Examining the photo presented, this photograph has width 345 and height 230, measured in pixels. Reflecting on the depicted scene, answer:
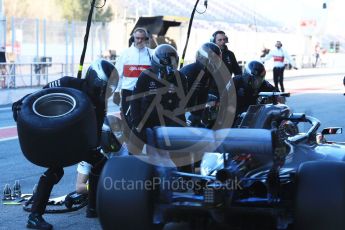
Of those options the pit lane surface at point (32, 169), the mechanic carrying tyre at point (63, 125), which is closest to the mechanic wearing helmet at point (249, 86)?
Result: the pit lane surface at point (32, 169)

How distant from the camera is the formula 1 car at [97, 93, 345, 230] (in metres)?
4.12

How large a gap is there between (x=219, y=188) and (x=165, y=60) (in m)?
2.07

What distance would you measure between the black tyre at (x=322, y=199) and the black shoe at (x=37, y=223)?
7.37 feet

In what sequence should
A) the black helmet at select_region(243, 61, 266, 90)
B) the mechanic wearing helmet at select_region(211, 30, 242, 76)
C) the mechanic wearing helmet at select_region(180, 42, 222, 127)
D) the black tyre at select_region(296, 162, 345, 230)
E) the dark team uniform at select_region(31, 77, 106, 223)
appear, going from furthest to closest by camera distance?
the mechanic wearing helmet at select_region(211, 30, 242, 76)
the black helmet at select_region(243, 61, 266, 90)
the mechanic wearing helmet at select_region(180, 42, 222, 127)
the dark team uniform at select_region(31, 77, 106, 223)
the black tyre at select_region(296, 162, 345, 230)

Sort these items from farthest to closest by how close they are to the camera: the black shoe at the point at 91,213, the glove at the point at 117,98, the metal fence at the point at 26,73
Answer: the metal fence at the point at 26,73 → the glove at the point at 117,98 → the black shoe at the point at 91,213

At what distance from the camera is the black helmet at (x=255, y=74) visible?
679 cm

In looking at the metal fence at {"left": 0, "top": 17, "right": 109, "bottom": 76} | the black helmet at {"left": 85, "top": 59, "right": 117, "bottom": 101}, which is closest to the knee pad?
the black helmet at {"left": 85, "top": 59, "right": 117, "bottom": 101}

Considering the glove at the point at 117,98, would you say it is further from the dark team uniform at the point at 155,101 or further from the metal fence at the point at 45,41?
the metal fence at the point at 45,41

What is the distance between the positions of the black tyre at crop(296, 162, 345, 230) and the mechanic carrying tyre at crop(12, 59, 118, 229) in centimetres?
186

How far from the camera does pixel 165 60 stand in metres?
5.91

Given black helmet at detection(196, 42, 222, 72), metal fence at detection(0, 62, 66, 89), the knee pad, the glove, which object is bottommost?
metal fence at detection(0, 62, 66, 89)

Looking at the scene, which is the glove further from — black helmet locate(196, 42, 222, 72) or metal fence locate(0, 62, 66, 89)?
metal fence locate(0, 62, 66, 89)

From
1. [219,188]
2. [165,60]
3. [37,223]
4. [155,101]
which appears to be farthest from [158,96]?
[219,188]

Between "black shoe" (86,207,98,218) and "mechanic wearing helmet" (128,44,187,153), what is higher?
"mechanic wearing helmet" (128,44,187,153)
